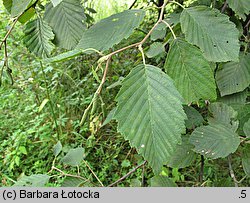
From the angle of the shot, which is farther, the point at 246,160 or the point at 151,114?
the point at 246,160

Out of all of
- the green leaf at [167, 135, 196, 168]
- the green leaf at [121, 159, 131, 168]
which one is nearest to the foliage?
the green leaf at [167, 135, 196, 168]

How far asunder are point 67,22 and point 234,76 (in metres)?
0.45

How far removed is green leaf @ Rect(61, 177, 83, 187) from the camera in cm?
90

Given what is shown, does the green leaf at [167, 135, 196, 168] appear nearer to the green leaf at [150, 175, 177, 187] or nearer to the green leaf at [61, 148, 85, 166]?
the green leaf at [150, 175, 177, 187]

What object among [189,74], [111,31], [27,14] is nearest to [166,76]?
[189,74]

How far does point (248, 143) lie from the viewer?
78 centimetres

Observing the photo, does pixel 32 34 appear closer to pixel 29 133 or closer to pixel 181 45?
pixel 181 45

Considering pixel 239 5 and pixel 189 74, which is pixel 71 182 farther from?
pixel 239 5

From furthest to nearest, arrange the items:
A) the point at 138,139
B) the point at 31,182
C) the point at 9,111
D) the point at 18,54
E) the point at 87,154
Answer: the point at 18,54
the point at 9,111
the point at 87,154
the point at 31,182
the point at 138,139

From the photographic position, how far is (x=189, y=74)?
0.56 metres

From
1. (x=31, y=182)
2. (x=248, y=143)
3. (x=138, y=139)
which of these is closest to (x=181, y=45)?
(x=138, y=139)

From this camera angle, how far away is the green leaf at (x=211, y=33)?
1.97 feet

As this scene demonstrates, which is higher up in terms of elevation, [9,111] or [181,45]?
[181,45]
